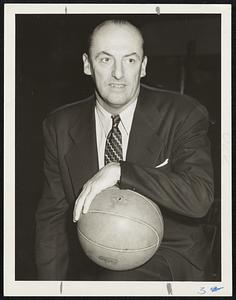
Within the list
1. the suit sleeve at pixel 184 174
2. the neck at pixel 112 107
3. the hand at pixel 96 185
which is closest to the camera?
the hand at pixel 96 185

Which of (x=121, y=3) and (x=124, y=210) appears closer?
(x=124, y=210)

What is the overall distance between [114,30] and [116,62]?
17 cm

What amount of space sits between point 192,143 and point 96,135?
50 cm

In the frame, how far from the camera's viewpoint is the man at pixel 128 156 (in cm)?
226

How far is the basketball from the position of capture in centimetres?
198

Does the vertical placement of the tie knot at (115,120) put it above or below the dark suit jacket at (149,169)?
above

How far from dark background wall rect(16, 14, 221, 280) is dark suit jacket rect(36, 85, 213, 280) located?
5 centimetres

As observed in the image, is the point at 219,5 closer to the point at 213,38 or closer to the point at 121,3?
the point at 213,38

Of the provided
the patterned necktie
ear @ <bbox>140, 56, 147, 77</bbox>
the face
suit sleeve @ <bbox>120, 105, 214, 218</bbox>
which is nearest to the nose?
the face

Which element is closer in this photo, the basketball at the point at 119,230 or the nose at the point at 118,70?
the basketball at the point at 119,230

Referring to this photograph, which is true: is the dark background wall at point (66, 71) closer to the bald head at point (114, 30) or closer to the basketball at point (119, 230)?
the bald head at point (114, 30)

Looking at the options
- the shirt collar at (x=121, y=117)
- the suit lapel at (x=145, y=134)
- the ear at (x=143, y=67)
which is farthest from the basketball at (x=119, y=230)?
the ear at (x=143, y=67)

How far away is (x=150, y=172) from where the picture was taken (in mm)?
2248

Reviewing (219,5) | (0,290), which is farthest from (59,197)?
(219,5)
